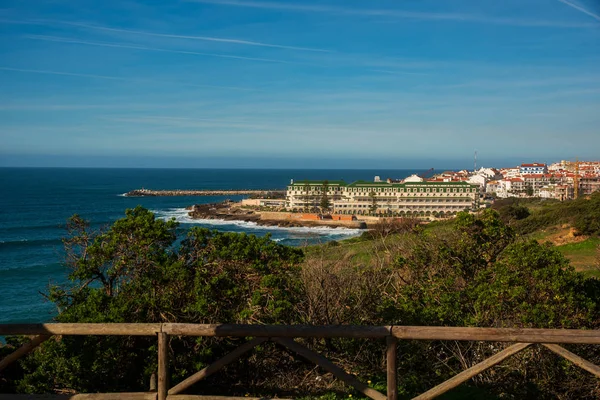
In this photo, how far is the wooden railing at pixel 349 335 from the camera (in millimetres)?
3262

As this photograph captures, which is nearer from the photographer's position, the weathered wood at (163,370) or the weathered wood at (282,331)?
the weathered wood at (282,331)

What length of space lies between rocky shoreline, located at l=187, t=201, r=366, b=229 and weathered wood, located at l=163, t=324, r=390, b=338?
188 ft

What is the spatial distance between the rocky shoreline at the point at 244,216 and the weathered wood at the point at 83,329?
5718 cm

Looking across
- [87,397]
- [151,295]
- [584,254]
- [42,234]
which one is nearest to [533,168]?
[42,234]

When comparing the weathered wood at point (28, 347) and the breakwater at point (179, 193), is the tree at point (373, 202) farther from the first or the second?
the weathered wood at point (28, 347)

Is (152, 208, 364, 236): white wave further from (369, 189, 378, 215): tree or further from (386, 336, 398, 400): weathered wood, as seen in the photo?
Answer: (386, 336, 398, 400): weathered wood

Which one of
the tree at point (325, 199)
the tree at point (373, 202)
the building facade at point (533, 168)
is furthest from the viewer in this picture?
the building facade at point (533, 168)

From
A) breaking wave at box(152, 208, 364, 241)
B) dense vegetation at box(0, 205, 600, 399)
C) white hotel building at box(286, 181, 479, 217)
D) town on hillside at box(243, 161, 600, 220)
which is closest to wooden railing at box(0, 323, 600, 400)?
dense vegetation at box(0, 205, 600, 399)

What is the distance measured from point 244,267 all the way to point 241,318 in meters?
0.87

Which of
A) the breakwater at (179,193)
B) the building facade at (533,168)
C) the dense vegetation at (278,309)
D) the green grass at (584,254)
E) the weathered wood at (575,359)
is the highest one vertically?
the building facade at (533,168)

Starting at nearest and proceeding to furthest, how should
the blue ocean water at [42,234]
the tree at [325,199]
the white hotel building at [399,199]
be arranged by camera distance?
the blue ocean water at [42,234], the tree at [325,199], the white hotel building at [399,199]

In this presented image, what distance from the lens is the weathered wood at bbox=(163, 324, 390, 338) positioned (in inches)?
→ 133

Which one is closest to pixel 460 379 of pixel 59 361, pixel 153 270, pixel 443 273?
pixel 59 361

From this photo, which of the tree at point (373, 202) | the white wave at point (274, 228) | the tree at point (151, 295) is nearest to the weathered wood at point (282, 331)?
the tree at point (151, 295)
